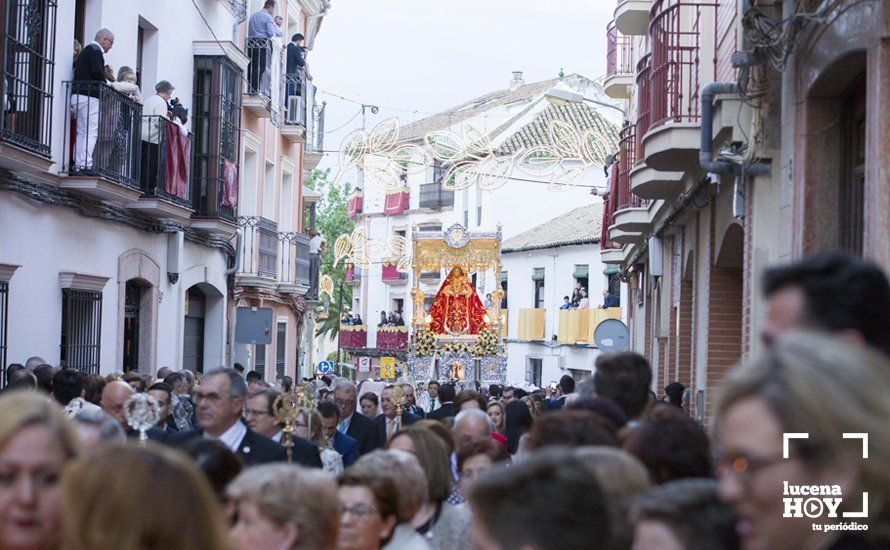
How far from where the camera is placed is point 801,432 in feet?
8.96

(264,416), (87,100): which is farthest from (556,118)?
(264,416)

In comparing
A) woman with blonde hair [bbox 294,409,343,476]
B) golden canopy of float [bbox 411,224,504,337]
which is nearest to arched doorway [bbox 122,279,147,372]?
woman with blonde hair [bbox 294,409,343,476]

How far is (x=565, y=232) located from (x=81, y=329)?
32.6 meters

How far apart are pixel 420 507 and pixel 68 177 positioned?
11055 millimetres

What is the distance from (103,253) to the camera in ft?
58.4

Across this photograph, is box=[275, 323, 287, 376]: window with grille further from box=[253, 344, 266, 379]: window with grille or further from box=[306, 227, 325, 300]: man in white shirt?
box=[306, 227, 325, 300]: man in white shirt

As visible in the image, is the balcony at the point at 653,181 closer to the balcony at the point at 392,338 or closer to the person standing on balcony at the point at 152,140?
the person standing on balcony at the point at 152,140

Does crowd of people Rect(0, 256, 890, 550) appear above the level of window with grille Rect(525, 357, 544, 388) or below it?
above

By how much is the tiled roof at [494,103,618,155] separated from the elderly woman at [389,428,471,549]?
34.9 meters

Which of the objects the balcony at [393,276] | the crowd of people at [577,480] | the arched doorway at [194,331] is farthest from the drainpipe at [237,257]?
the balcony at [393,276]

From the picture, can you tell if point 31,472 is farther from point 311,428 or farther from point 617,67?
point 617,67

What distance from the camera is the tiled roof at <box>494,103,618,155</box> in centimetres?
4386

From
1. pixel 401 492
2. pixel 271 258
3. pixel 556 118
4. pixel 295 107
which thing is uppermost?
pixel 556 118

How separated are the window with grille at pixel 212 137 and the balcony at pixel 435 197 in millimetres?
35980
